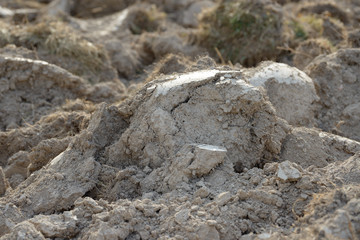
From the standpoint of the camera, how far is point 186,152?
11.7 ft

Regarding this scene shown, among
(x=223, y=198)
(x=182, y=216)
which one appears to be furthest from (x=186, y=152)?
(x=182, y=216)

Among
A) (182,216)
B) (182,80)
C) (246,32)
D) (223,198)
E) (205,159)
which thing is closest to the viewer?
(182,216)

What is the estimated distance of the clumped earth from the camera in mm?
3102

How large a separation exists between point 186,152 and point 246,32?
4.44 meters

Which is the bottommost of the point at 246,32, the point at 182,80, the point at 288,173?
the point at 246,32

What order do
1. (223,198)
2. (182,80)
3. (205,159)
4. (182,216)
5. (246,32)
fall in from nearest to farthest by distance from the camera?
(182,216) < (223,198) < (205,159) < (182,80) < (246,32)

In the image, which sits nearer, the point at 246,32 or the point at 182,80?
the point at 182,80

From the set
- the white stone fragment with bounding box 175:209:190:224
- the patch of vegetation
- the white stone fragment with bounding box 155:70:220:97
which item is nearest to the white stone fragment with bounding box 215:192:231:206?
the white stone fragment with bounding box 175:209:190:224

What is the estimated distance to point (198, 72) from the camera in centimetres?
417

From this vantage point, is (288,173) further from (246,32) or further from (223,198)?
(246,32)

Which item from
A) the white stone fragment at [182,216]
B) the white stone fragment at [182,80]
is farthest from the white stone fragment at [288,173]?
the white stone fragment at [182,80]

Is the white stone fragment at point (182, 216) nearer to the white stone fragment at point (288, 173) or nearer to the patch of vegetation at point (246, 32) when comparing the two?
the white stone fragment at point (288, 173)

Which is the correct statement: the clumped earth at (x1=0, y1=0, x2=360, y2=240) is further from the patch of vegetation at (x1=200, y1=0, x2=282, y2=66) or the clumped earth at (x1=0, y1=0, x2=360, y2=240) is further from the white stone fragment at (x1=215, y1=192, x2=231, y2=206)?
the patch of vegetation at (x1=200, y1=0, x2=282, y2=66)

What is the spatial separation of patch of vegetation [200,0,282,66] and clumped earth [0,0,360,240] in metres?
0.91
